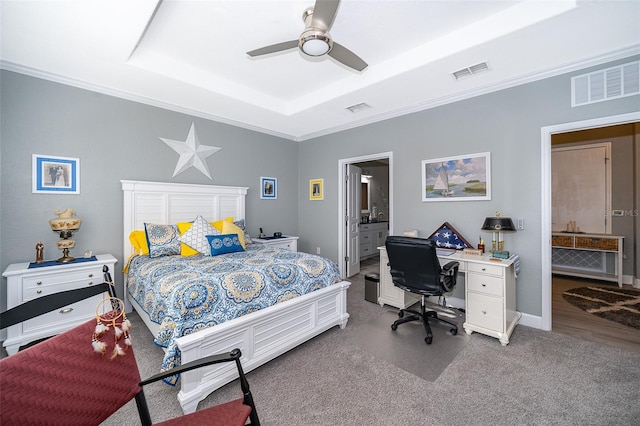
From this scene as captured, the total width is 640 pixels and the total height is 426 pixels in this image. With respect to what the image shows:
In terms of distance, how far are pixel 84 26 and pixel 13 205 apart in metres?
2.00

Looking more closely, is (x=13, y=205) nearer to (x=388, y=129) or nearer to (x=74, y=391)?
(x=74, y=391)

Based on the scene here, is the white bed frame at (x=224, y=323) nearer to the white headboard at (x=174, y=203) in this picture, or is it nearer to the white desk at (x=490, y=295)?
the white headboard at (x=174, y=203)

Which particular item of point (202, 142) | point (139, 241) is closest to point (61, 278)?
point (139, 241)

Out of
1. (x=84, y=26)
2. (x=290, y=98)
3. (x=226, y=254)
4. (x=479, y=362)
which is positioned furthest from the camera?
(x=290, y=98)

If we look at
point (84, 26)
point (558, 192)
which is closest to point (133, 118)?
point (84, 26)

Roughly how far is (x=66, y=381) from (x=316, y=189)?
4.43 meters

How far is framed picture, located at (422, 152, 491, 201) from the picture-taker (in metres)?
3.28

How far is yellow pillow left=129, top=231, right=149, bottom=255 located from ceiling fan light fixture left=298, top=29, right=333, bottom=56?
2.86 m

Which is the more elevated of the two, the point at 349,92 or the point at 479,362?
the point at 349,92

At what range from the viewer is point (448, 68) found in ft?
9.02

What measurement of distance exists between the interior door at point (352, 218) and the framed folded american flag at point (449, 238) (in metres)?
1.66

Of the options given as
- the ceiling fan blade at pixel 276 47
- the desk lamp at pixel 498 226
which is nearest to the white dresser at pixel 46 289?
the ceiling fan blade at pixel 276 47

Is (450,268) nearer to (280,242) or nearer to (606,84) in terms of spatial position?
(606,84)

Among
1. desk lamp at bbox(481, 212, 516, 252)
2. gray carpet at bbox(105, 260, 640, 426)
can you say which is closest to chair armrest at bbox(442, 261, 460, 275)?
desk lamp at bbox(481, 212, 516, 252)
